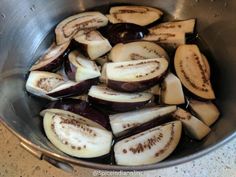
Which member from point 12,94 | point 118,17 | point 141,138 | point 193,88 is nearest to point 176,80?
point 193,88

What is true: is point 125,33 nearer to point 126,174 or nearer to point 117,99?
point 117,99

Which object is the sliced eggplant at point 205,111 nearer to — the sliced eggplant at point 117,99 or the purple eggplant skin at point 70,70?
the sliced eggplant at point 117,99

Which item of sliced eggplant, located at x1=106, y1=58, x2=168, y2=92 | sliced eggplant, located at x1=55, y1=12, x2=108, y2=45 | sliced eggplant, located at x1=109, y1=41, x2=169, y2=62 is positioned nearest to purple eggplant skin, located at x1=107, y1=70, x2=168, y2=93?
sliced eggplant, located at x1=106, y1=58, x2=168, y2=92

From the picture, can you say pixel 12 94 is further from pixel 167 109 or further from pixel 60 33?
pixel 167 109

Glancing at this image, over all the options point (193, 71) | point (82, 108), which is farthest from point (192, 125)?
point (82, 108)

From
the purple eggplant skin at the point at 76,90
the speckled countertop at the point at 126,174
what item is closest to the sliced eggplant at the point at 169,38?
the purple eggplant skin at the point at 76,90
